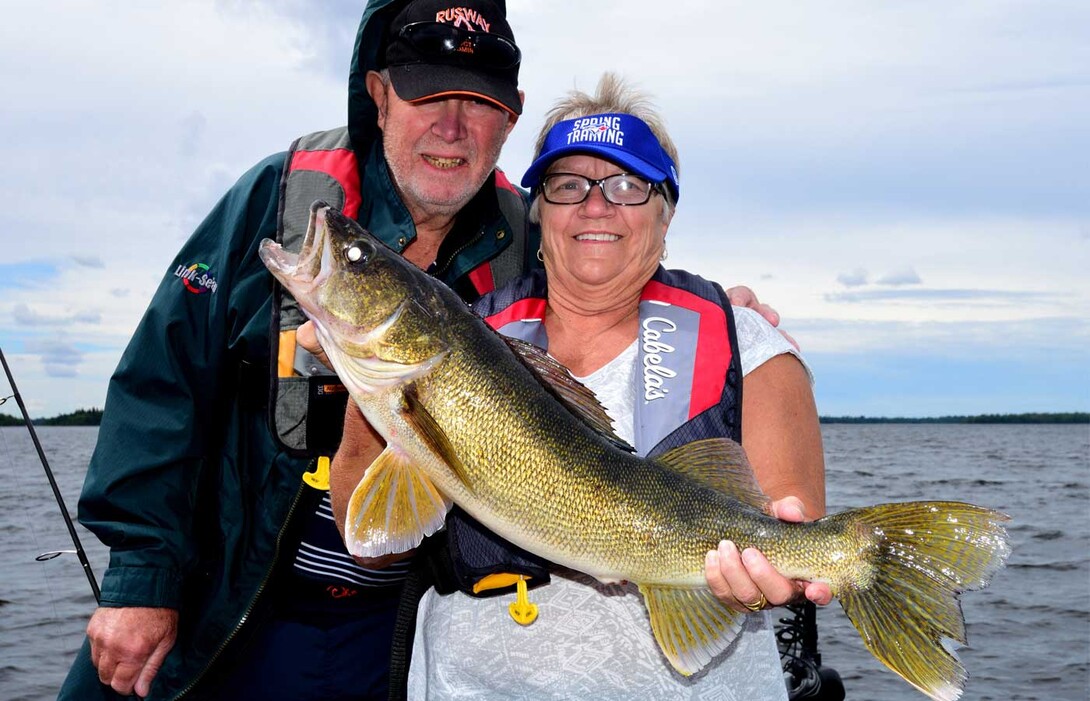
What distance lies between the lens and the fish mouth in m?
3.10

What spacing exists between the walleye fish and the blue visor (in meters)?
0.85

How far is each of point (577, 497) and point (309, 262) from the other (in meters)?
1.24

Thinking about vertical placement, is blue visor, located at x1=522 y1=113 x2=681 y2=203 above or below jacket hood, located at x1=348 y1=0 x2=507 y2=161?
below

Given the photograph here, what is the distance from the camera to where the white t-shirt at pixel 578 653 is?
10.2 feet

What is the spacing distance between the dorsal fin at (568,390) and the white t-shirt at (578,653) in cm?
25

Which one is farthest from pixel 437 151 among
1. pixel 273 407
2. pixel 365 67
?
pixel 273 407

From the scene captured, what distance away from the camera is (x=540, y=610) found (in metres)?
3.23

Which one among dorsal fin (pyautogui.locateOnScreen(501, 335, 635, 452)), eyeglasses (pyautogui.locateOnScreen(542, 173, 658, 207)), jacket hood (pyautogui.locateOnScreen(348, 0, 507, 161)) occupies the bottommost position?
dorsal fin (pyautogui.locateOnScreen(501, 335, 635, 452))

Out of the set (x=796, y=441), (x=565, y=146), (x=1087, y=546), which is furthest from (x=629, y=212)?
(x=1087, y=546)

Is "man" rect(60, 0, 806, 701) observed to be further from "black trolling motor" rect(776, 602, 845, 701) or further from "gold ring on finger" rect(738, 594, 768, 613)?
"black trolling motor" rect(776, 602, 845, 701)

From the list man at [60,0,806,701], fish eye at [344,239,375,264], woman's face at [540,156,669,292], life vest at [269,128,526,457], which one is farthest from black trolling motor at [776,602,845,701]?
fish eye at [344,239,375,264]

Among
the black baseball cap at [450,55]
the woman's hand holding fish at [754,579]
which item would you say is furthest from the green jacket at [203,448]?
the woman's hand holding fish at [754,579]

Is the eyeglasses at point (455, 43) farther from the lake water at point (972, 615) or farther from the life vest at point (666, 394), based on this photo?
the lake water at point (972, 615)

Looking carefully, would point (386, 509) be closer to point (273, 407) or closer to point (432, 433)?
point (432, 433)
